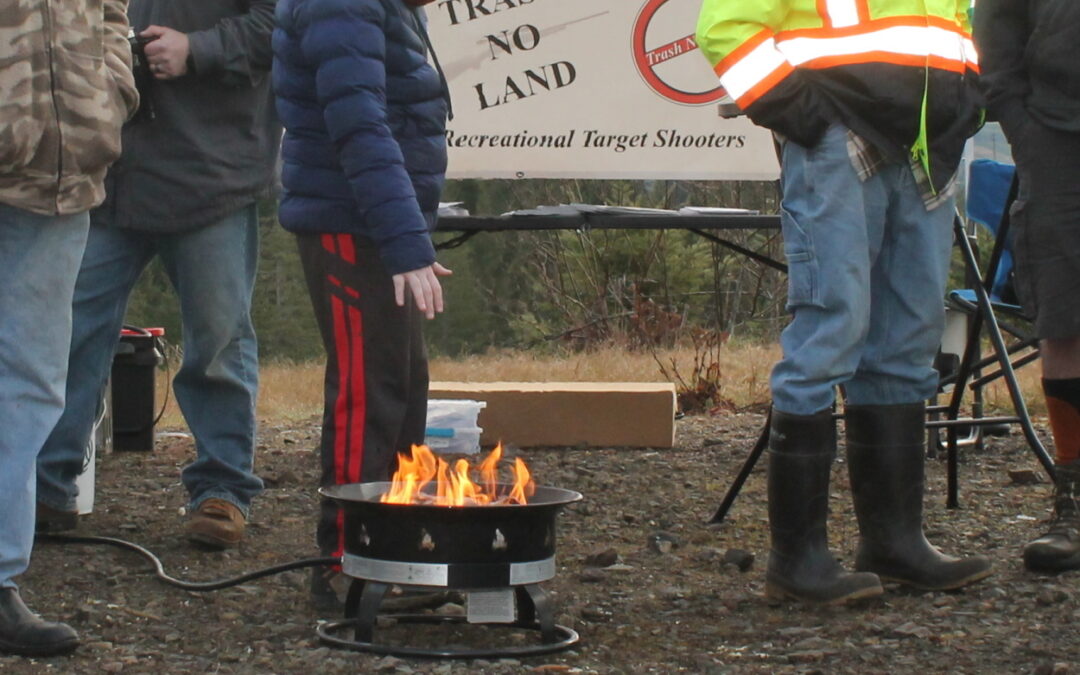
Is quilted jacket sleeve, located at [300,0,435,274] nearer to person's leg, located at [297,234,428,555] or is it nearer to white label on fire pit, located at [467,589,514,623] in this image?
person's leg, located at [297,234,428,555]

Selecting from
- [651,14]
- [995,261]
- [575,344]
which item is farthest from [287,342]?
[995,261]

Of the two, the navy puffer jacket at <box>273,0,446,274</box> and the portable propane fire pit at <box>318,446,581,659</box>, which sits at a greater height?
the navy puffer jacket at <box>273,0,446,274</box>

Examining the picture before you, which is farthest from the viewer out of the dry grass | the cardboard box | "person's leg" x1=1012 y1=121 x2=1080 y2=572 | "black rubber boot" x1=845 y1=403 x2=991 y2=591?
the dry grass

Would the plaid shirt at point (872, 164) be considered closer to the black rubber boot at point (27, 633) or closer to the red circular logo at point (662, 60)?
the black rubber boot at point (27, 633)

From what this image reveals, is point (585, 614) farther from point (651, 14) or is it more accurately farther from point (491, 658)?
point (651, 14)

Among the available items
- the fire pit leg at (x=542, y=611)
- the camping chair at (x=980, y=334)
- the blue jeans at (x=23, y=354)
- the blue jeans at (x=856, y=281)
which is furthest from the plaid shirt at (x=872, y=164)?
the blue jeans at (x=23, y=354)

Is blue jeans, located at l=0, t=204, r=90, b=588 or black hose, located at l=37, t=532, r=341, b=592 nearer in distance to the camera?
blue jeans, located at l=0, t=204, r=90, b=588

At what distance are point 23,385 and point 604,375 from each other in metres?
7.43

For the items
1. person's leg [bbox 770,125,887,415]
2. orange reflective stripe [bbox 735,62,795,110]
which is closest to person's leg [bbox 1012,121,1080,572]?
person's leg [bbox 770,125,887,415]

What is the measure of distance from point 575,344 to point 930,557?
33.6 ft

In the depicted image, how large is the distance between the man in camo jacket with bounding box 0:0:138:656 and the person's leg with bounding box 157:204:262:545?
125 cm

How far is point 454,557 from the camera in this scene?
3.23 meters

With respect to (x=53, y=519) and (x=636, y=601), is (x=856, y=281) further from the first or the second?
(x=53, y=519)

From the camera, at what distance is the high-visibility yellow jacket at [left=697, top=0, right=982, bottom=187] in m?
3.63
